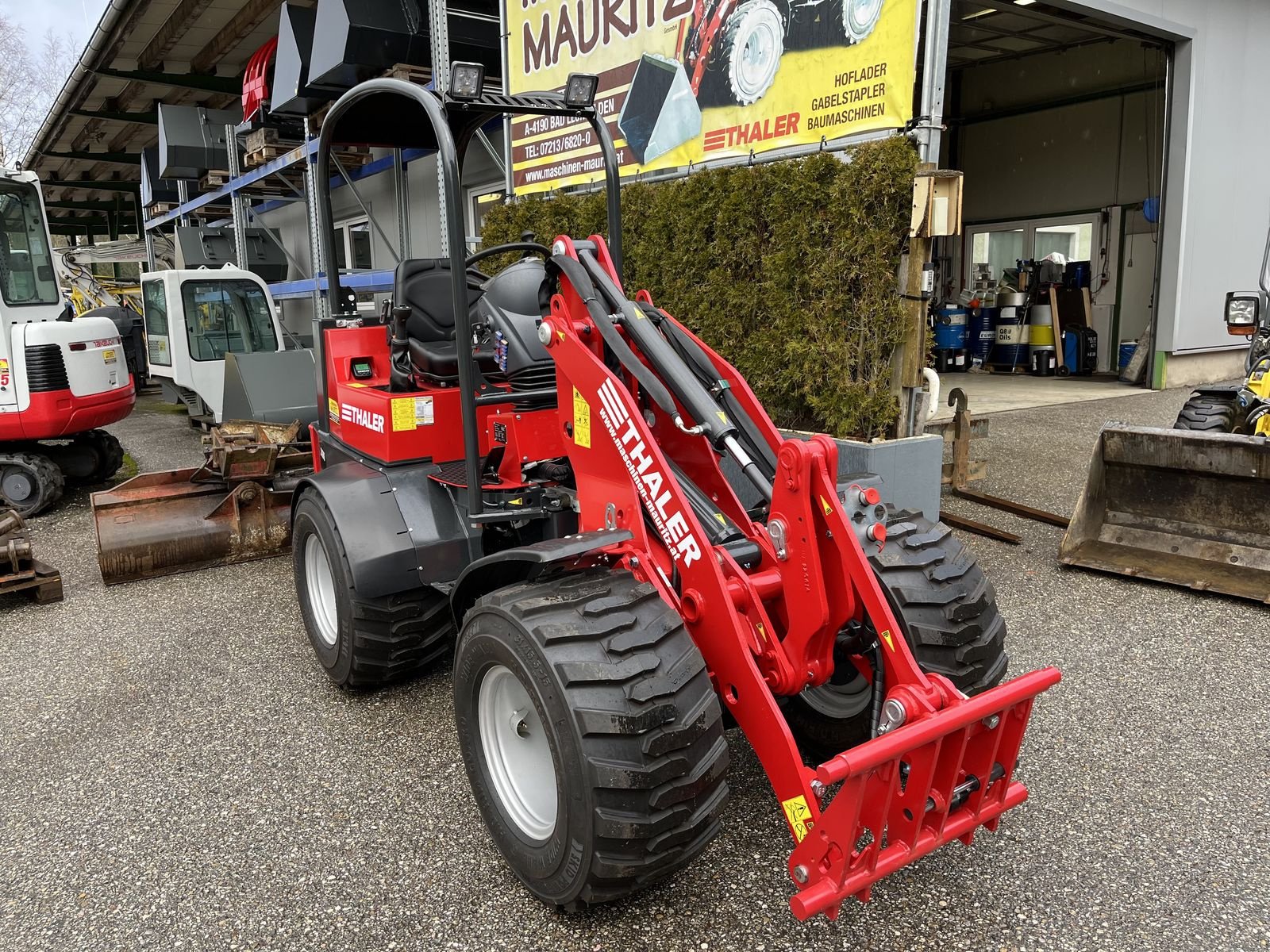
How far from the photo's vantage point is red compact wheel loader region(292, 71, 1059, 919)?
2174 millimetres

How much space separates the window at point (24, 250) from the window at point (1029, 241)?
14.7 m

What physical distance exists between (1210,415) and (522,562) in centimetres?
530

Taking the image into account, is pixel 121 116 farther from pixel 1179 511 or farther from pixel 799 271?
pixel 1179 511

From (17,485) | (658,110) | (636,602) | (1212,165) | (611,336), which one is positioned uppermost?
(1212,165)

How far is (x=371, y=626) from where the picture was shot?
3.59 meters

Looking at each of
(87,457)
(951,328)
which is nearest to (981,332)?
(951,328)

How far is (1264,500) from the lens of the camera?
15.6ft

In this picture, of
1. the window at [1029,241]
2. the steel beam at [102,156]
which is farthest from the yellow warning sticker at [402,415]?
Result: the steel beam at [102,156]

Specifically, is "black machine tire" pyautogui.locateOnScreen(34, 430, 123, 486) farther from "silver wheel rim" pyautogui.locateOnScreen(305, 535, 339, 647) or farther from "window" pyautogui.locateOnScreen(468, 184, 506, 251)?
"silver wheel rim" pyautogui.locateOnScreen(305, 535, 339, 647)

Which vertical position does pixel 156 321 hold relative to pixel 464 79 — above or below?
below

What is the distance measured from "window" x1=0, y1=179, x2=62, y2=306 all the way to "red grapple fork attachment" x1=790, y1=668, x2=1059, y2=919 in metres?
8.12

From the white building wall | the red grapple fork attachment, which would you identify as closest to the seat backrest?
the red grapple fork attachment

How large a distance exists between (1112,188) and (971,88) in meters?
4.06

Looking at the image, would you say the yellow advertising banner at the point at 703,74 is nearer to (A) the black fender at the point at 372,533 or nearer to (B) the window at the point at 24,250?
(A) the black fender at the point at 372,533
